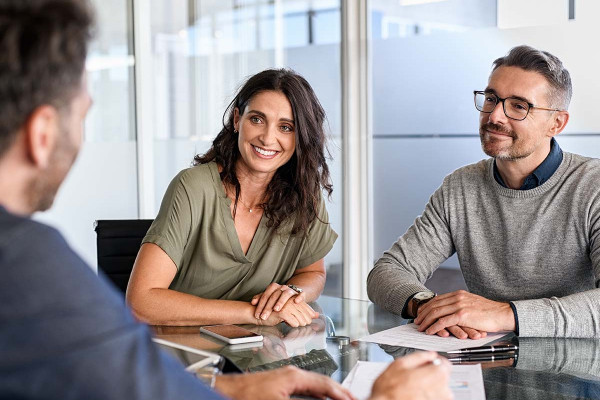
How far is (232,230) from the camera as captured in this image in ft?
8.23

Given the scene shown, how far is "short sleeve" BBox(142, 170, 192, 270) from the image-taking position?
2.34 m

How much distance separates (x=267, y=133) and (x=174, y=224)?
1.44 ft

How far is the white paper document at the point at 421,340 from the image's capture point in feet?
6.24

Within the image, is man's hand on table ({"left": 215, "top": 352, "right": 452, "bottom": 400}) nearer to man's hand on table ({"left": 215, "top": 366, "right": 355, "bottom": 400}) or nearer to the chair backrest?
man's hand on table ({"left": 215, "top": 366, "right": 355, "bottom": 400})

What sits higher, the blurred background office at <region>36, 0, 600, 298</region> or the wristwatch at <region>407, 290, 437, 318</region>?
the blurred background office at <region>36, 0, 600, 298</region>

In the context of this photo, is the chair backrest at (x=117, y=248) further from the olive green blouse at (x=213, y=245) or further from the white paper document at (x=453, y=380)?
the white paper document at (x=453, y=380)

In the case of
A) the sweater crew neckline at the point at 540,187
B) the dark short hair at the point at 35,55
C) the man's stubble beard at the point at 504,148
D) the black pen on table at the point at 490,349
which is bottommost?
the black pen on table at the point at 490,349

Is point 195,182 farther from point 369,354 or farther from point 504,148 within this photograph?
point 504,148

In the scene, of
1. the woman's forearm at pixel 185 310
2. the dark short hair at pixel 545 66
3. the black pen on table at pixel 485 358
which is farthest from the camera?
the dark short hair at pixel 545 66

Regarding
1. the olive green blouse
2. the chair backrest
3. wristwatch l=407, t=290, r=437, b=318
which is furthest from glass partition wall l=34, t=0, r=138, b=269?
wristwatch l=407, t=290, r=437, b=318

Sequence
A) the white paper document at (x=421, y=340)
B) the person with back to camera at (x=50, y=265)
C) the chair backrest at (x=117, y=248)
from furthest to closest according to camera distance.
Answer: the chair backrest at (x=117, y=248), the white paper document at (x=421, y=340), the person with back to camera at (x=50, y=265)

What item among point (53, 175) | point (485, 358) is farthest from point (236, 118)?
point (53, 175)

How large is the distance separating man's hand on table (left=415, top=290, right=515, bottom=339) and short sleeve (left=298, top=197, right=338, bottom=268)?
0.64 m

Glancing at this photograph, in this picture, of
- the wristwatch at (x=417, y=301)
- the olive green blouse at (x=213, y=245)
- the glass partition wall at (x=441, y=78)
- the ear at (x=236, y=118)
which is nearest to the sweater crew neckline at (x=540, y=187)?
the wristwatch at (x=417, y=301)
